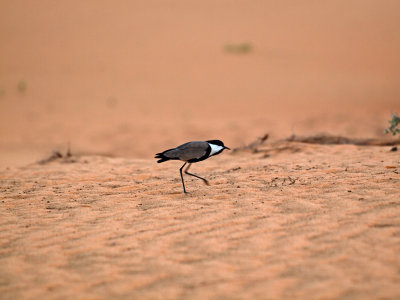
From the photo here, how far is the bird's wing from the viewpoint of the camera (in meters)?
5.75

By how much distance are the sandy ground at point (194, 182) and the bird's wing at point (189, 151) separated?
50cm

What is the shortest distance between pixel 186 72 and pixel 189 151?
17569mm

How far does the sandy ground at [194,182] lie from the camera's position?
Result: 3471mm

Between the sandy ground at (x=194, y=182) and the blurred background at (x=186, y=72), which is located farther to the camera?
the blurred background at (x=186, y=72)

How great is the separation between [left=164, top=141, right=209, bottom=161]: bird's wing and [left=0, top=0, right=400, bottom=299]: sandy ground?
500 millimetres

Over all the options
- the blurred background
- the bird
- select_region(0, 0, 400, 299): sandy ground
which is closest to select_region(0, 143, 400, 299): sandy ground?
select_region(0, 0, 400, 299): sandy ground

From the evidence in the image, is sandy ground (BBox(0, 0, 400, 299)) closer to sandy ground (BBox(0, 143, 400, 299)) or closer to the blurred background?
sandy ground (BBox(0, 143, 400, 299))

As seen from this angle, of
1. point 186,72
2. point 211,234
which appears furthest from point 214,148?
point 186,72

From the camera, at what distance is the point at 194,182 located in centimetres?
641

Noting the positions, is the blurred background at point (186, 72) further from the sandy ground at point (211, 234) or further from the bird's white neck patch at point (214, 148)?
the bird's white neck patch at point (214, 148)

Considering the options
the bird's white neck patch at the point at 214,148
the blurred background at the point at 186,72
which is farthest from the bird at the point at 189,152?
the blurred background at the point at 186,72

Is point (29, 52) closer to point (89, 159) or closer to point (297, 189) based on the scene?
point (89, 159)

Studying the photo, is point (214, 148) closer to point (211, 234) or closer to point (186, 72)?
point (211, 234)

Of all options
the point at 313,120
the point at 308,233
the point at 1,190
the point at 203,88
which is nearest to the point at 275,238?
the point at 308,233
